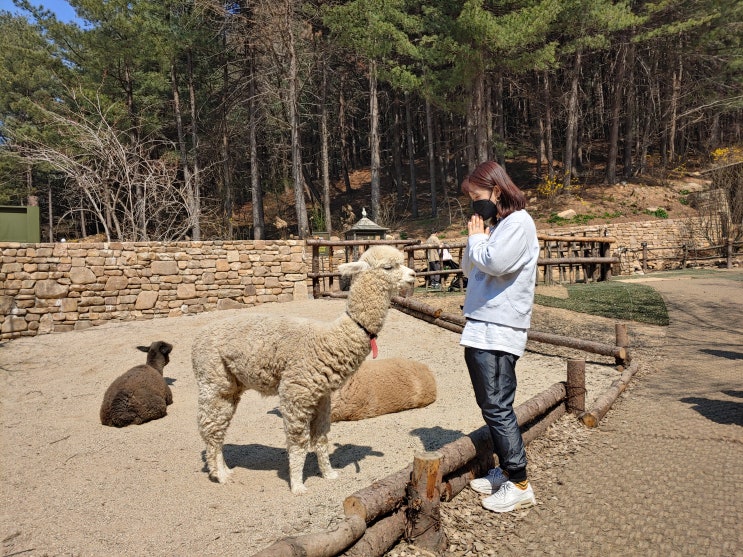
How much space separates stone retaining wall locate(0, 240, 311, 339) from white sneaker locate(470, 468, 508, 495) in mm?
10268

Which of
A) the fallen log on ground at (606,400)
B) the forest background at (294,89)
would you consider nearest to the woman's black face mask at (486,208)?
the fallen log on ground at (606,400)

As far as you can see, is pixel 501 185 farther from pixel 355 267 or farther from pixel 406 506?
pixel 406 506

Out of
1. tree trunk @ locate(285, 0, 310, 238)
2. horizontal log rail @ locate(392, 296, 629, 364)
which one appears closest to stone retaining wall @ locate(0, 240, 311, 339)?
horizontal log rail @ locate(392, 296, 629, 364)

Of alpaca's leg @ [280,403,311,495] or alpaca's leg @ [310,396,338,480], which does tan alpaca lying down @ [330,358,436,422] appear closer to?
alpaca's leg @ [310,396,338,480]

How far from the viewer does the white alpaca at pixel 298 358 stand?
3.56m

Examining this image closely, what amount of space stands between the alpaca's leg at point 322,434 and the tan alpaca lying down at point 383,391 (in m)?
1.44

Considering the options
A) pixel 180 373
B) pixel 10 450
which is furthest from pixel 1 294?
pixel 10 450

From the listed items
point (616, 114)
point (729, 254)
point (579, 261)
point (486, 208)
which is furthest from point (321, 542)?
point (616, 114)

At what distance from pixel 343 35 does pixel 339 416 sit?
20267mm

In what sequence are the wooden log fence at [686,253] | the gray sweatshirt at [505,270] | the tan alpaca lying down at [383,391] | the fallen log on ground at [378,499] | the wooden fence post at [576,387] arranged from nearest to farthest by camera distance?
the fallen log on ground at [378,499] < the gray sweatshirt at [505,270] < the wooden fence post at [576,387] < the tan alpaca lying down at [383,391] < the wooden log fence at [686,253]

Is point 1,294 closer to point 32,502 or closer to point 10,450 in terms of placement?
point 10,450

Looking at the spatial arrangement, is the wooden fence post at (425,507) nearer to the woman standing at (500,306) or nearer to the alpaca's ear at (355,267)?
the woman standing at (500,306)

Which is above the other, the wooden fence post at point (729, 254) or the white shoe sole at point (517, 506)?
the wooden fence post at point (729, 254)

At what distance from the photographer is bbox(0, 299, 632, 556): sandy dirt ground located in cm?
316
